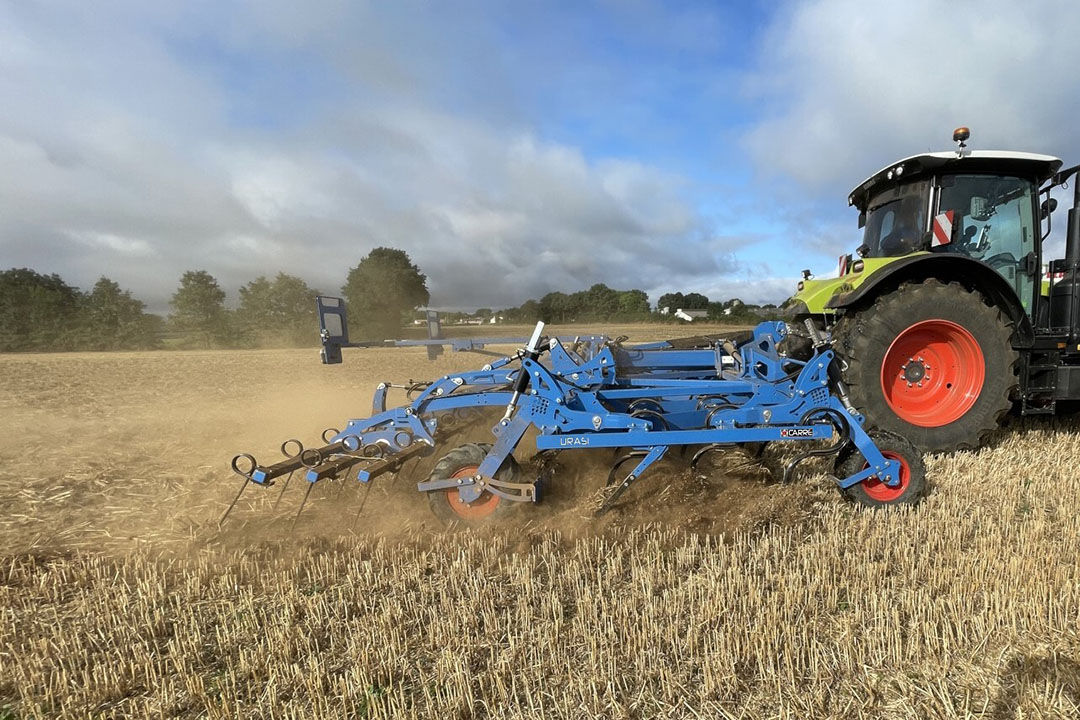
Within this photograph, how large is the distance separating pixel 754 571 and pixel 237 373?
1281 centimetres

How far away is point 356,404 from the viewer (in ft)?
25.1

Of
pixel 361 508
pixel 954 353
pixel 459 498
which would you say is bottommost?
pixel 361 508

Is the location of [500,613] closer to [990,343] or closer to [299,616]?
[299,616]

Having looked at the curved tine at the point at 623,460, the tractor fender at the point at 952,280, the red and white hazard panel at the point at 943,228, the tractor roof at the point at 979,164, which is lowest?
the curved tine at the point at 623,460

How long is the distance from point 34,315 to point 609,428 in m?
32.1

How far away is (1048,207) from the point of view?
4641 mm

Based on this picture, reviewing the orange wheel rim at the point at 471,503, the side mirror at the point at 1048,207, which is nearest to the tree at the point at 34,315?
the orange wheel rim at the point at 471,503

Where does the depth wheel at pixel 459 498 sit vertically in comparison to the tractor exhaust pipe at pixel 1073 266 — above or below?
below

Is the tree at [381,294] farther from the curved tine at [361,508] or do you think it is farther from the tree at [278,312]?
the curved tine at [361,508]

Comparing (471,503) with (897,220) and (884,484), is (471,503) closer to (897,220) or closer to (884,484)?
(884,484)

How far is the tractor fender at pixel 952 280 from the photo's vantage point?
4277 mm

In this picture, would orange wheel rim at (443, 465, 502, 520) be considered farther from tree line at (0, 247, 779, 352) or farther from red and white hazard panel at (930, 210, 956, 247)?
tree line at (0, 247, 779, 352)

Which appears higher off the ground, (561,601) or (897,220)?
→ (897,220)

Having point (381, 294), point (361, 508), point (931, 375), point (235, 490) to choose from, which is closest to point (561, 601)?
point (361, 508)
